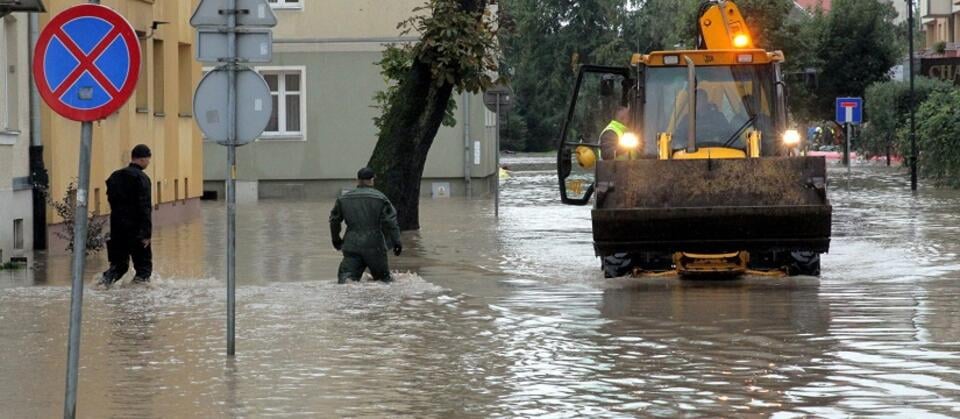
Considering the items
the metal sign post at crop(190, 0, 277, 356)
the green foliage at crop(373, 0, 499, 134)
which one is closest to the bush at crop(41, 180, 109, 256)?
the green foliage at crop(373, 0, 499, 134)

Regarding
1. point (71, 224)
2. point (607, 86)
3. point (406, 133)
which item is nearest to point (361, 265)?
point (607, 86)

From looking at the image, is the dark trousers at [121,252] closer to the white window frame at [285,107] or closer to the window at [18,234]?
the window at [18,234]

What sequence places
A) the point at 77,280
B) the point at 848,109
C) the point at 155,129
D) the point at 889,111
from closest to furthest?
the point at 77,280 < the point at 155,129 < the point at 848,109 < the point at 889,111

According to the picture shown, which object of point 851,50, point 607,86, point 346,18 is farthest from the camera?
point 851,50

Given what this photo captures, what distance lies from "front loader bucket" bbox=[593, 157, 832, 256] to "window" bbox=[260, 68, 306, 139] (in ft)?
89.9

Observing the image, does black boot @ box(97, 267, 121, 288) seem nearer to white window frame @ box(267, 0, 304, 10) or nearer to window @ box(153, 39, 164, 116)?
window @ box(153, 39, 164, 116)

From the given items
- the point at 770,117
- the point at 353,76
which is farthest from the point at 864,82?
the point at 770,117

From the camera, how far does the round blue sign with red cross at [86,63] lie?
9688 mm

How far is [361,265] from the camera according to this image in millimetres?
19109

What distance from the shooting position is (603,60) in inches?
3337

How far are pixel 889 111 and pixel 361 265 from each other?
48726 millimetres

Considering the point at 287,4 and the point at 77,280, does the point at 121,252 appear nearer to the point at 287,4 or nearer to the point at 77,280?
the point at 77,280

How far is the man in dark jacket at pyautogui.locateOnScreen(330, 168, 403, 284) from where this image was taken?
61.4 ft

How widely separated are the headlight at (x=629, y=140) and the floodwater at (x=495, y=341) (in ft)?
4.99
